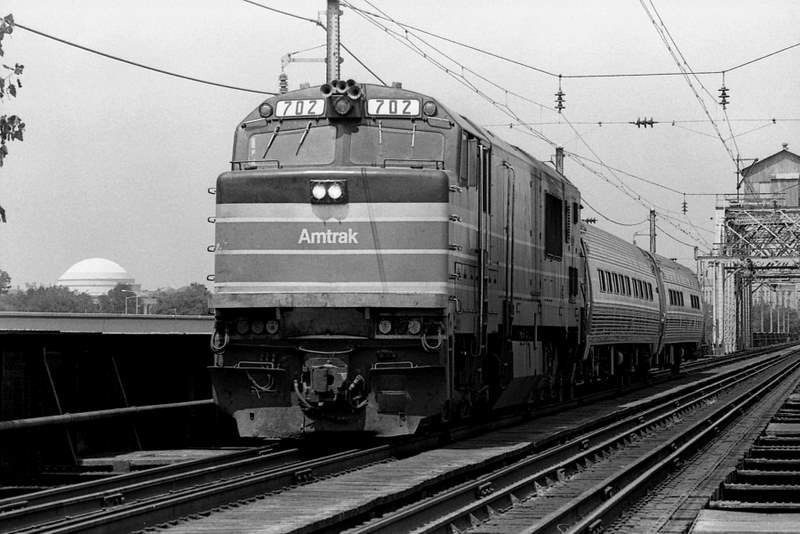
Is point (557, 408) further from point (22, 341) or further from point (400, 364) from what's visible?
point (22, 341)

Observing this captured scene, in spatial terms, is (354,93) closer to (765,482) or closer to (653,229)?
(765,482)

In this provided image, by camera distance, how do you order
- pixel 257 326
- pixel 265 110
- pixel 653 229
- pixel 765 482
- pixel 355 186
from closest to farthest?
pixel 765 482 < pixel 355 186 < pixel 257 326 < pixel 265 110 < pixel 653 229

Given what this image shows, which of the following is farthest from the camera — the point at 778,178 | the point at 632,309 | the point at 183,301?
the point at 183,301

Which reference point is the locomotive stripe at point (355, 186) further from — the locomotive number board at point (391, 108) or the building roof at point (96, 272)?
the building roof at point (96, 272)

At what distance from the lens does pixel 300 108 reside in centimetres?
1557

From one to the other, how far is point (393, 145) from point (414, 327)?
7.52 feet

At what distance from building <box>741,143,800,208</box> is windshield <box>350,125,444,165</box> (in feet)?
250

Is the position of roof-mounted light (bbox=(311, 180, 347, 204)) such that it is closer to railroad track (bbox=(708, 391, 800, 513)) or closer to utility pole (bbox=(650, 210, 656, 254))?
railroad track (bbox=(708, 391, 800, 513))

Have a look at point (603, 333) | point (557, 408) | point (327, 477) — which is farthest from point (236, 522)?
point (603, 333)

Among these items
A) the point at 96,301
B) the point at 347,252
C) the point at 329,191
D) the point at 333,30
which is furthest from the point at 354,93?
the point at 96,301

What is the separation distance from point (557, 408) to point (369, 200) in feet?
32.3

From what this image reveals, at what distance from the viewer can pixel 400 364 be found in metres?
14.7

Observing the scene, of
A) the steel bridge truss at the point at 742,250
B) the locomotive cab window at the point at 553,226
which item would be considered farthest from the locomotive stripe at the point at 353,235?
the steel bridge truss at the point at 742,250

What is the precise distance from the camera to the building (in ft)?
315
